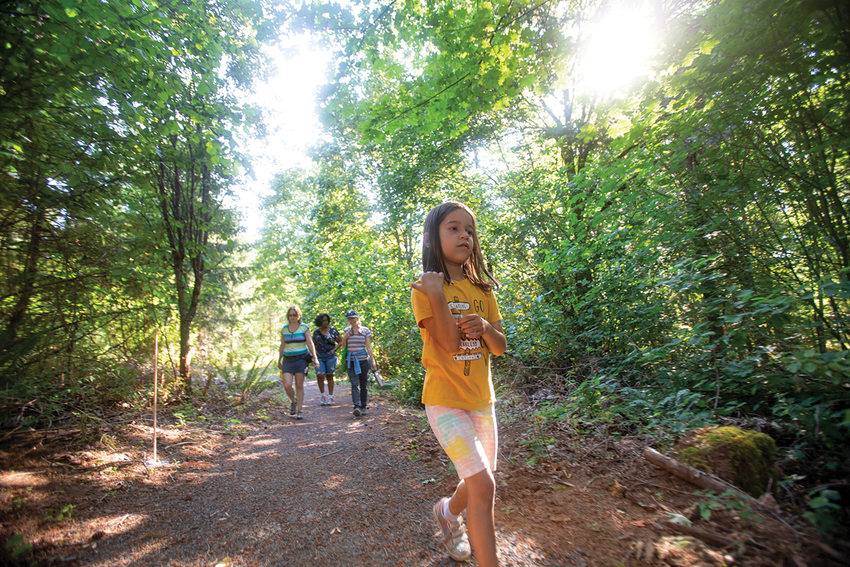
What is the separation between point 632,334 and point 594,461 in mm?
2093

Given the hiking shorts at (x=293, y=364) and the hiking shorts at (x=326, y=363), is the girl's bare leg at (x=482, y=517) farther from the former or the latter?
the hiking shorts at (x=326, y=363)

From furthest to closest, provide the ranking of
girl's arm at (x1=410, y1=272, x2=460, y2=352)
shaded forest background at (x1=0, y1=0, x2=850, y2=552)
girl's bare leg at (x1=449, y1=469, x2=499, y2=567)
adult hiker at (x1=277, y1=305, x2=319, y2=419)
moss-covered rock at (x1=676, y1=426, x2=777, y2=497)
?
adult hiker at (x1=277, y1=305, x2=319, y2=419) < shaded forest background at (x1=0, y1=0, x2=850, y2=552) < moss-covered rock at (x1=676, y1=426, x2=777, y2=497) < girl's arm at (x1=410, y1=272, x2=460, y2=352) < girl's bare leg at (x1=449, y1=469, x2=499, y2=567)

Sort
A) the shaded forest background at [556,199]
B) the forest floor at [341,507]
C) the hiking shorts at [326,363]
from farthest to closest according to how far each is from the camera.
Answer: the hiking shorts at [326,363] → the shaded forest background at [556,199] → the forest floor at [341,507]

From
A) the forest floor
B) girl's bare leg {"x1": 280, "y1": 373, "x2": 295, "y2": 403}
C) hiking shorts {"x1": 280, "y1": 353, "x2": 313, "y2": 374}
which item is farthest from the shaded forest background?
hiking shorts {"x1": 280, "y1": 353, "x2": 313, "y2": 374}

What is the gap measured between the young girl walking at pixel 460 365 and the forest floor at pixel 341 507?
732 mm

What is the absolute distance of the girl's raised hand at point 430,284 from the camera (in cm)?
190

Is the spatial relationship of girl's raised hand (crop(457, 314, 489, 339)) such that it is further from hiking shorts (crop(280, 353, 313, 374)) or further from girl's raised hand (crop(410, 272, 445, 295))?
hiking shorts (crop(280, 353, 313, 374))

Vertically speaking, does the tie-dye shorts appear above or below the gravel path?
above

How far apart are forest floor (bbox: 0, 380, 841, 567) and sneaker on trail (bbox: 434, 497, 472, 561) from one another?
104mm

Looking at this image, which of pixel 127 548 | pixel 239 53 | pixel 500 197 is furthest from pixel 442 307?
pixel 500 197

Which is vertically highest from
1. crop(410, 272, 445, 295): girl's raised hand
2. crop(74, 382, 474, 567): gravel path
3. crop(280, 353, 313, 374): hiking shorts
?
crop(410, 272, 445, 295): girl's raised hand

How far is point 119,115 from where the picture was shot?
3.76 m

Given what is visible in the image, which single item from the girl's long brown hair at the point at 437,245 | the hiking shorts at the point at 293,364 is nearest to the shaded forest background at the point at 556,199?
the hiking shorts at the point at 293,364

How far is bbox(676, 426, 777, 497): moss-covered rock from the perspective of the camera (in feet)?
7.32
